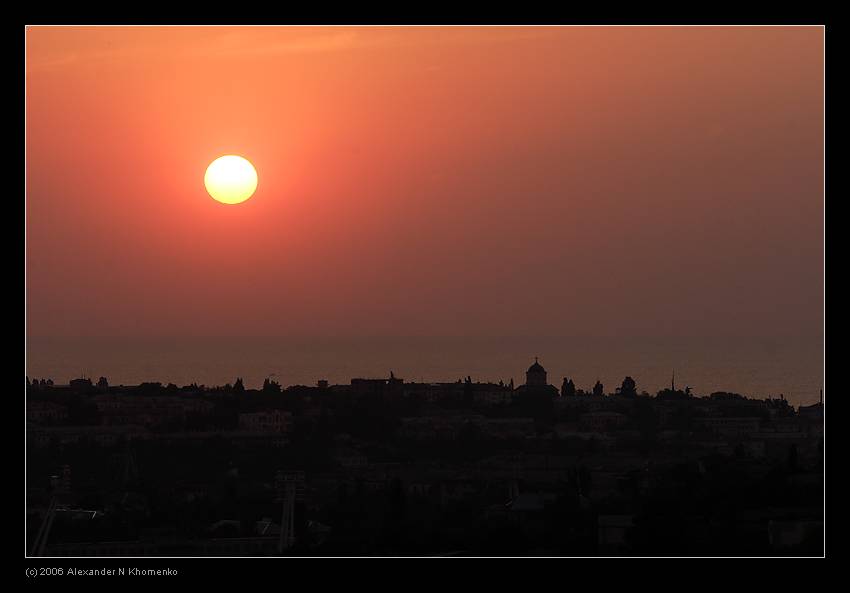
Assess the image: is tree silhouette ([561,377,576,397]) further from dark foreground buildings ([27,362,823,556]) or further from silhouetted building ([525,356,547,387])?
silhouetted building ([525,356,547,387])

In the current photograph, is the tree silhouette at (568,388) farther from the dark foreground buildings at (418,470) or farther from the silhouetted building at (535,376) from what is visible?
the silhouetted building at (535,376)

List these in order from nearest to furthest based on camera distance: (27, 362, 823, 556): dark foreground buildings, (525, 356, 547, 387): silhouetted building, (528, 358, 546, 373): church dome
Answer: (27, 362, 823, 556): dark foreground buildings < (528, 358, 546, 373): church dome < (525, 356, 547, 387): silhouetted building

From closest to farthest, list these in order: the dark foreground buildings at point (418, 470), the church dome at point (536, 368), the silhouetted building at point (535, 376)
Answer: the dark foreground buildings at point (418, 470)
the church dome at point (536, 368)
the silhouetted building at point (535, 376)

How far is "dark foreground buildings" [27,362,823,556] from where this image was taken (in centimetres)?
1769

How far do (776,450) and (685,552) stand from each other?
16.6 metres

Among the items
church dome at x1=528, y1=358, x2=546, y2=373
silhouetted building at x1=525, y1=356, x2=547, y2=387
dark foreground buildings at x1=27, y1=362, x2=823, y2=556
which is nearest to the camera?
dark foreground buildings at x1=27, y1=362, x2=823, y2=556

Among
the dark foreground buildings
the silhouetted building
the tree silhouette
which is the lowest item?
the dark foreground buildings

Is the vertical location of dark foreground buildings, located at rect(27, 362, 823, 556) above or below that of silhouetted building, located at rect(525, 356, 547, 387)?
below

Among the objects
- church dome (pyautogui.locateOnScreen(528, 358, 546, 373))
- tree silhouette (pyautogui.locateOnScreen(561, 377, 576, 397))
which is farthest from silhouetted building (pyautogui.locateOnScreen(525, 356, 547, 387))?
tree silhouette (pyautogui.locateOnScreen(561, 377, 576, 397))

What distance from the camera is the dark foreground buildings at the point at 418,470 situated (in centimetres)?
1769

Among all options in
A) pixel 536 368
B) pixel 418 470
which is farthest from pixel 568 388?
pixel 418 470

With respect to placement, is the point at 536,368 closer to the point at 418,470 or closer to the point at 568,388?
the point at 568,388

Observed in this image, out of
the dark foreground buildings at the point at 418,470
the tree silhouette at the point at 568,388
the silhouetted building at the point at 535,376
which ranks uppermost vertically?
the silhouetted building at the point at 535,376

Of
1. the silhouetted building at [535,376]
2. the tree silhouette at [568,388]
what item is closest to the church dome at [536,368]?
the silhouetted building at [535,376]
